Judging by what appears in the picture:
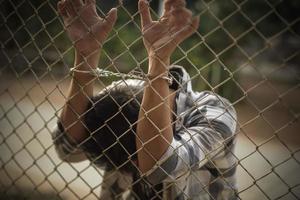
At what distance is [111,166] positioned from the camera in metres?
2.00

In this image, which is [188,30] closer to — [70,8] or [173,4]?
[173,4]

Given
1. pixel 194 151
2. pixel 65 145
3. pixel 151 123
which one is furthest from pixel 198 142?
pixel 65 145

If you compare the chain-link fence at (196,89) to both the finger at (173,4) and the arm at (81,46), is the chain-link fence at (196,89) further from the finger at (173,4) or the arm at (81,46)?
the finger at (173,4)

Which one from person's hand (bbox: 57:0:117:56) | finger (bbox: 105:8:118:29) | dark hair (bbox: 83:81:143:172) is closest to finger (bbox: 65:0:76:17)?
person's hand (bbox: 57:0:117:56)

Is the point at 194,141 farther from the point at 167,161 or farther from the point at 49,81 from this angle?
the point at 49,81

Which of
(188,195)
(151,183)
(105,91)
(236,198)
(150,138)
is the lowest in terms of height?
(236,198)

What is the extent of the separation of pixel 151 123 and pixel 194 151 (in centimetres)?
21

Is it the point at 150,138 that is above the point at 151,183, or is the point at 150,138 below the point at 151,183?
above

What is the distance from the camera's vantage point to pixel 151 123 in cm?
151

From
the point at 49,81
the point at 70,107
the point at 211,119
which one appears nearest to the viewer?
the point at 211,119

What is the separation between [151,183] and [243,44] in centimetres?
582

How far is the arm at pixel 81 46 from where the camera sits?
1.70 meters

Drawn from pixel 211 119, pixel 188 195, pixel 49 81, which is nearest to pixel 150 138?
pixel 211 119

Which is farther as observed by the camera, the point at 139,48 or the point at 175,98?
the point at 139,48
